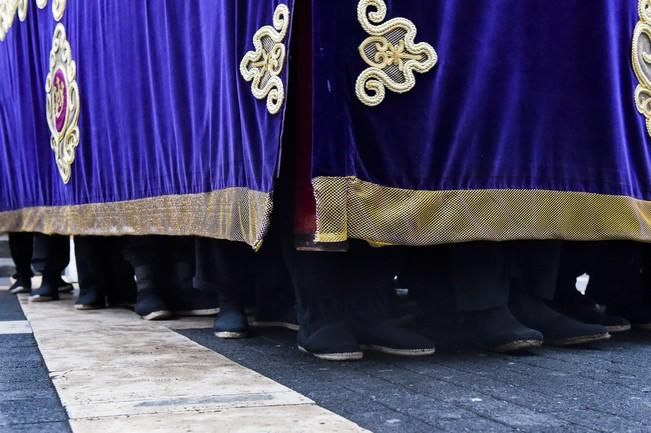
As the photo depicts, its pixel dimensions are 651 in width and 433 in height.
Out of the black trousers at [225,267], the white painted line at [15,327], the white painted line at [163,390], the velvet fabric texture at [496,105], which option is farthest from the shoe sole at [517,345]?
the white painted line at [15,327]

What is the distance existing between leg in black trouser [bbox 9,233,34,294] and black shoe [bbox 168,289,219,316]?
173 cm

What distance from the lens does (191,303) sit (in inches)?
136

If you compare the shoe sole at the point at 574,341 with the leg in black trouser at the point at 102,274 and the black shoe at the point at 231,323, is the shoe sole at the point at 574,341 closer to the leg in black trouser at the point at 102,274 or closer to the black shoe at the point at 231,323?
the black shoe at the point at 231,323

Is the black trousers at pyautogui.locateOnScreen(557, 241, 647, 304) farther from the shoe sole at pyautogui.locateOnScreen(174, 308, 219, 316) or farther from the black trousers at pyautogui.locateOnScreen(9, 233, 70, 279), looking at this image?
the black trousers at pyautogui.locateOnScreen(9, 233, 70, 279)

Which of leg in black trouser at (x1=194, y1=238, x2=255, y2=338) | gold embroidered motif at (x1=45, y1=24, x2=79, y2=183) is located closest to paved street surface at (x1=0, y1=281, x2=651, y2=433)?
leg in black trouser at (x1=194, y1=238, x2=255, y2=338)

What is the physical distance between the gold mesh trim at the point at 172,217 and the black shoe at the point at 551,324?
80cm

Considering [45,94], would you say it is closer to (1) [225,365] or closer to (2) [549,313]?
(1) [225,365]

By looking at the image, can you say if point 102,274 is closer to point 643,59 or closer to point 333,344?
point 333,344

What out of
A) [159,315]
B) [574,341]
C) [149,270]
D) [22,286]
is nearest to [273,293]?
[159,315]

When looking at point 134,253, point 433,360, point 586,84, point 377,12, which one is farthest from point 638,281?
point 134,253

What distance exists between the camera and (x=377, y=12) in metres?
2.16

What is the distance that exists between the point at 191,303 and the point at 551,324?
154cm

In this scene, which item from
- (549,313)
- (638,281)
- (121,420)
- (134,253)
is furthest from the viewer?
(134,253)

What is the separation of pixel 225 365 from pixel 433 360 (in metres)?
0.52
